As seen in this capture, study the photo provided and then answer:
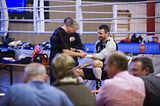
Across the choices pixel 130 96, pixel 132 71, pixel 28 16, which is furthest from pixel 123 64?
pixel 28 16

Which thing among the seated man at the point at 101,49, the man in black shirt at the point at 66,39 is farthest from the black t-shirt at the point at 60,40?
the seated man at the point at 101,49

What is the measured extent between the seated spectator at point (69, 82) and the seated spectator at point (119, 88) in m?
0.20

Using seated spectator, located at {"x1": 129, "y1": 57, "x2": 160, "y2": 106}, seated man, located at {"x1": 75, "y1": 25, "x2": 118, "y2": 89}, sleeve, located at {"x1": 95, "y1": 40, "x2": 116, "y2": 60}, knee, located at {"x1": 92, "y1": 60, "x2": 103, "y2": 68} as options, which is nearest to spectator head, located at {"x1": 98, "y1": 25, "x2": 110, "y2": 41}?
seated man, located at {"x1": 75, "y1": 25, "x2": 118, "y2": 89}

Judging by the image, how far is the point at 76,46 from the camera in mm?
5523

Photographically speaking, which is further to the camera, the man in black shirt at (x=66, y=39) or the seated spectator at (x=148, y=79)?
the man in black shirt at (x=66, y=39)

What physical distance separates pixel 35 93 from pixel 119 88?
71 centimetres

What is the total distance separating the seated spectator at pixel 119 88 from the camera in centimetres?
287

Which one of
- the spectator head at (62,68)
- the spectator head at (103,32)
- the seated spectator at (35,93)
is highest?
the spectator head at (103,32)

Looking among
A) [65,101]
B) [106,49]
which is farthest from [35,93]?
[106,49]

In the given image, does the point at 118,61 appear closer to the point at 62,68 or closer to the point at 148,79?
the point at 148,79

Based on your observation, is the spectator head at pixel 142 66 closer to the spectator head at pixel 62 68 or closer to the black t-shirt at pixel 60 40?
the spectator head at pixel 62 68

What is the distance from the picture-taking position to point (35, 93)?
8.07 ft

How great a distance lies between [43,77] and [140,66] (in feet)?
3.50

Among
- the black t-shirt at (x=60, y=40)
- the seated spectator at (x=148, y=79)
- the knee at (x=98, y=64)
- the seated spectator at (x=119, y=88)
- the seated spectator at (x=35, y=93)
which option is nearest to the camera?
the seated spectator at (x=35, y=93)
